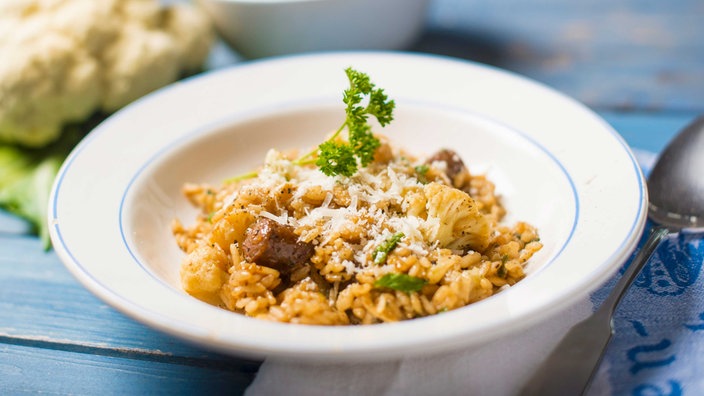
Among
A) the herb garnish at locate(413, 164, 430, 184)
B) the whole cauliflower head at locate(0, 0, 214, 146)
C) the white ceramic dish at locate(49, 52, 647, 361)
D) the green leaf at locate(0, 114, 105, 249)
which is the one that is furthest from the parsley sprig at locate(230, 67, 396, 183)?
the whole cauliflower head at locate(0, 0, 214, 146)

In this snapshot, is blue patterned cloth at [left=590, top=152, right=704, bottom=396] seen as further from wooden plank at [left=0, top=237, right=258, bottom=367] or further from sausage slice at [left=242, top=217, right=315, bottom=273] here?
wooden plank at [left=0, top=237, right=258, bottom=367]

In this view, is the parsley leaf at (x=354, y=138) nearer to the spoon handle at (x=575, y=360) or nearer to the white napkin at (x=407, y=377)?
the white napkin at (x=407, y=377)

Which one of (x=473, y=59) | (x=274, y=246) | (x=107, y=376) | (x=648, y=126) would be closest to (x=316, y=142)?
(x=274, y=246)

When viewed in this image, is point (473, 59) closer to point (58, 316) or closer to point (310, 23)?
point (310, 23)

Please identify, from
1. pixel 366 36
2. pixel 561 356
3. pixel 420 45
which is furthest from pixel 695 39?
pixel 561 356

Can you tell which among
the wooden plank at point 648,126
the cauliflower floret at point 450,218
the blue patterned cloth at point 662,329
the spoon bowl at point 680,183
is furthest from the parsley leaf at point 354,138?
the wooden plank at point 648,126

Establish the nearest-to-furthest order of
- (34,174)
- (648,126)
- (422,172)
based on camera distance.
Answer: (422,172) → (34,174) → (648,126)
